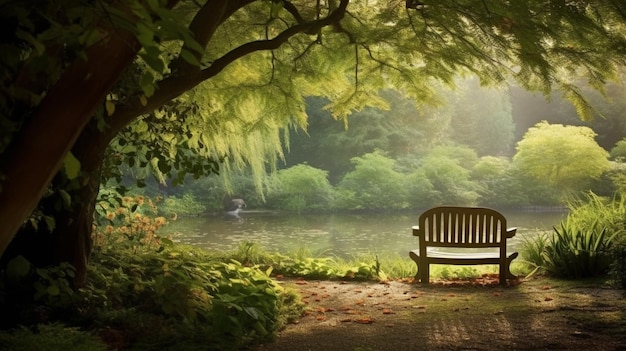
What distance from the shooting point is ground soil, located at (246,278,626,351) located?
11.6 feet

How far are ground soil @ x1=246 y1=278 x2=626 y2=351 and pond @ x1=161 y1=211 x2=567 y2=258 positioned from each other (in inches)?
267

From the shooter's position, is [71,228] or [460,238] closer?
[71,228]

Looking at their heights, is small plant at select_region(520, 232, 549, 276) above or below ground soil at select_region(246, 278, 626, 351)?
above

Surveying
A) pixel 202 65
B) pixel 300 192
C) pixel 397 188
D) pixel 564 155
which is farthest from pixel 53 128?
pixel 397 188

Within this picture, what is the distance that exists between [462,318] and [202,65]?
277 centimetres

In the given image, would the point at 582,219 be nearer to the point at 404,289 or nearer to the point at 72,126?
the point at 404,289

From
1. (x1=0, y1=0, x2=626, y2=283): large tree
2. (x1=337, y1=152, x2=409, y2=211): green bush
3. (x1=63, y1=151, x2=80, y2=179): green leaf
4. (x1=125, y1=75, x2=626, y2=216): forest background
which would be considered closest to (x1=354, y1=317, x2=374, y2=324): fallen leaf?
(x1=0, y1=0, x2=626, y2=283): large tree

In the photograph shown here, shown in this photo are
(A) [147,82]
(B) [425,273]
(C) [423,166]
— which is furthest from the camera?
(C) [423,166]

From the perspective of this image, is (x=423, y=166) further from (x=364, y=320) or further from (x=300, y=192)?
→ (x=364, y=320)

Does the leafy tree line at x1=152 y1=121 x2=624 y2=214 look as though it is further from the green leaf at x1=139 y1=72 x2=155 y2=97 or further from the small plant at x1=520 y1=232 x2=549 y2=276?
the green leaf at x1=139 y1=72 x2=155 y2=97

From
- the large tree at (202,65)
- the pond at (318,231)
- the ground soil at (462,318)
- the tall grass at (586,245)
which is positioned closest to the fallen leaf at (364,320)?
the ground soil at (462,318)

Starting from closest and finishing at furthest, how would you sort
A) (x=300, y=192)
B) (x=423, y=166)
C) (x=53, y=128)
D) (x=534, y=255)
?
(x=53, y=128) → (x=534, y=255) → (x=300, y=192) → (x=423, y=166)

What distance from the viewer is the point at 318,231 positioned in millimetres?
17391

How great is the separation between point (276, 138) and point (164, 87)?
551 centimetres
